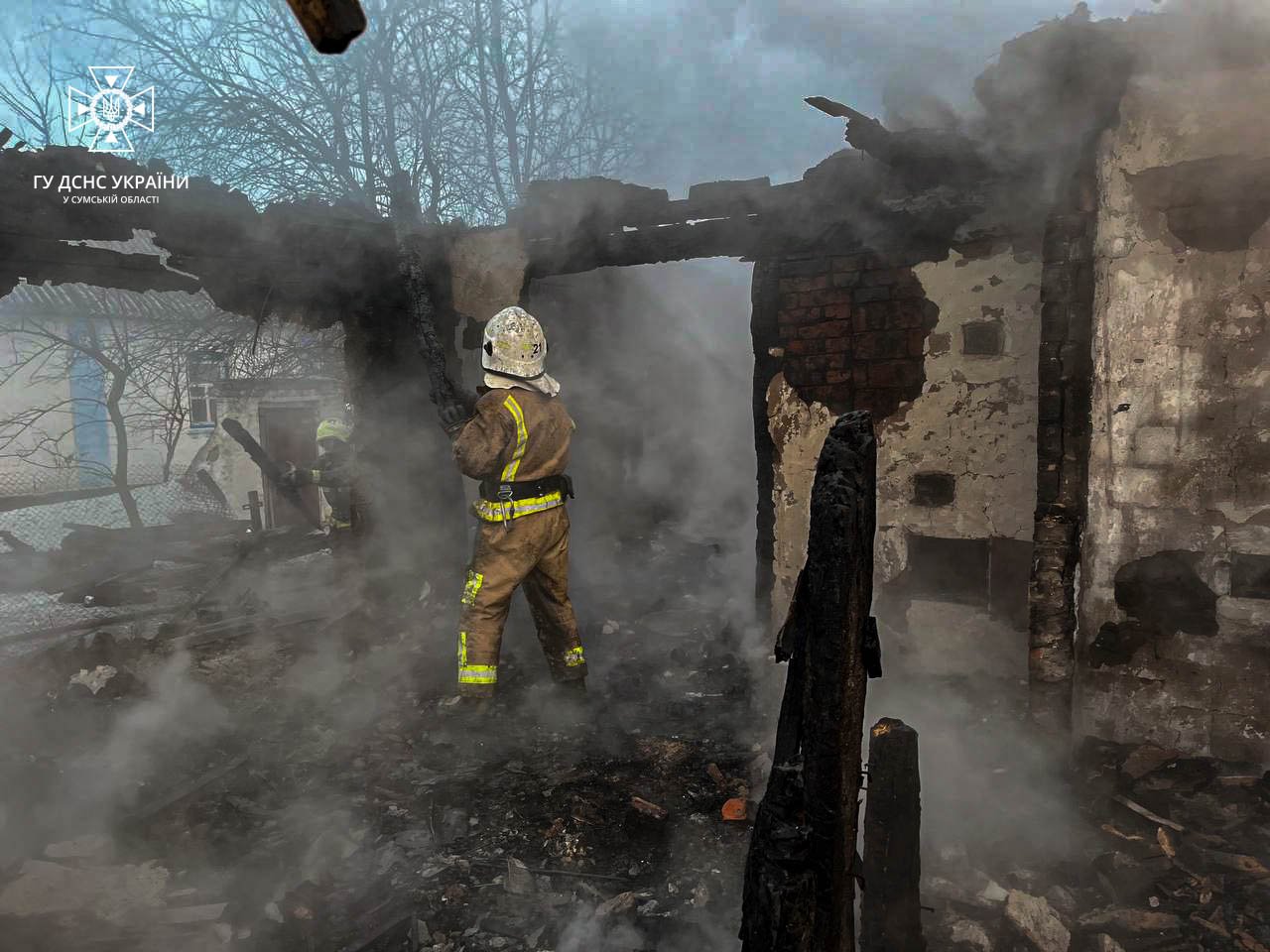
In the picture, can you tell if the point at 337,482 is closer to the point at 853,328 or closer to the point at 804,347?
the point at 804,347

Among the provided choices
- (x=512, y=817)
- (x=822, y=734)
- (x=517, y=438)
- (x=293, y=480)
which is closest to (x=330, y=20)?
(x=822, y=734)

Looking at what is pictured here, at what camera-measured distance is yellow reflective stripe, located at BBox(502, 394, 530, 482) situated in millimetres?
4176

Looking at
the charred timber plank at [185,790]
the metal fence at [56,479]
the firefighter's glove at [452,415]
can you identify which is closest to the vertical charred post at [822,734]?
the charred timber plank at [185,790]

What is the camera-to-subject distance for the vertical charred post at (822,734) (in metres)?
1.52

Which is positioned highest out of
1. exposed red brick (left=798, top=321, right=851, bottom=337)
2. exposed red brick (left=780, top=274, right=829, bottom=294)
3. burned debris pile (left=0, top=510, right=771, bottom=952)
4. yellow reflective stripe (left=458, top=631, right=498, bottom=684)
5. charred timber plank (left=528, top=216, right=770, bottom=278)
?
charred timber plank (left=528, top=216, right=770, bottom=278)

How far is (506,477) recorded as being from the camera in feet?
14.0

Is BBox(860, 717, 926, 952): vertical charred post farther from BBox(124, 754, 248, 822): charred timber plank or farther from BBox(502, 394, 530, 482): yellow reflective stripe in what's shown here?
BBox(124, 754, 248, 822): charred timber plank

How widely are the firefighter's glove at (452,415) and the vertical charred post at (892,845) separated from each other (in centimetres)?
321

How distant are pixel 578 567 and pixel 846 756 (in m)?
6.16

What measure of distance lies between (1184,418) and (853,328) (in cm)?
165

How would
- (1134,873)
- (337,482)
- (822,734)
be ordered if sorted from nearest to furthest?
(822,734) → (1134,873) → (337,482)

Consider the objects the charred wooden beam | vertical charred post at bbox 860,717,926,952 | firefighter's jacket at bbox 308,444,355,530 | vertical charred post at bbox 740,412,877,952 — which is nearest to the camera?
the charred wooden beam

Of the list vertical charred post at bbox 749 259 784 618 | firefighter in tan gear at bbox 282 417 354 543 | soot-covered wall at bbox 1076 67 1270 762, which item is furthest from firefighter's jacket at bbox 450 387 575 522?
soot-covered wall at bbox 1076 67 1270 762

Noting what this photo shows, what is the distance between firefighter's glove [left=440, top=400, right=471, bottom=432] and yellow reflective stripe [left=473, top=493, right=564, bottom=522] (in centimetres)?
55
